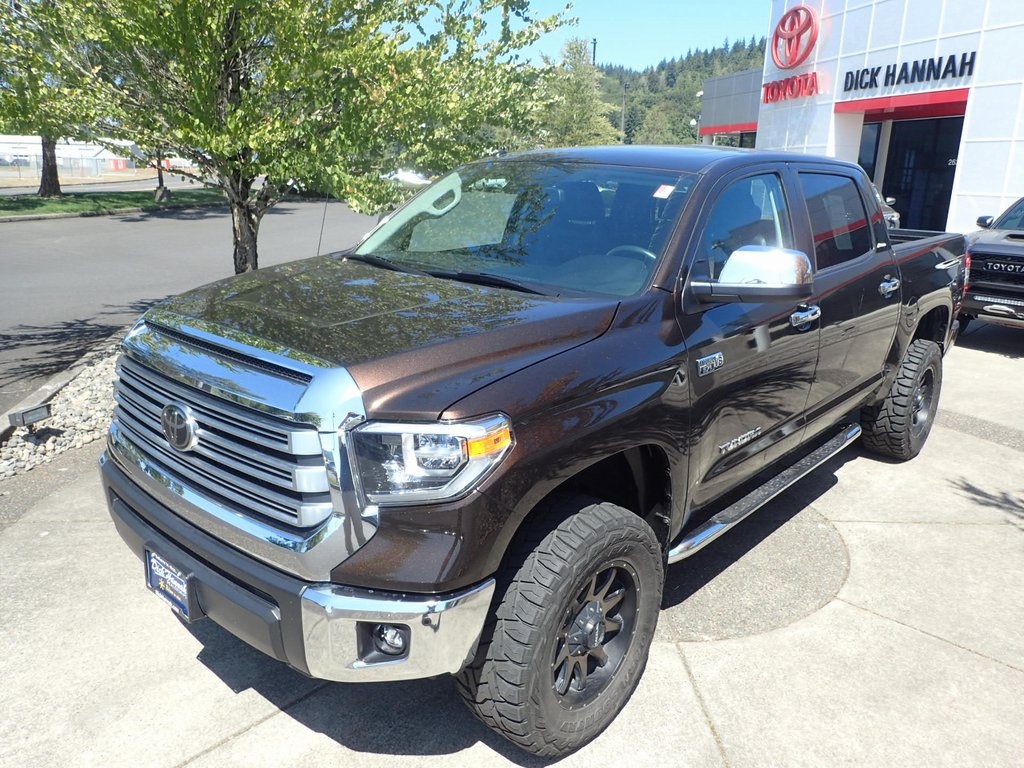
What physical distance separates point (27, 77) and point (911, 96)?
15237 millimetres

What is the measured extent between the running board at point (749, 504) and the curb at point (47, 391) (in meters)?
4.39

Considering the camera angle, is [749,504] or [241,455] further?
[749,504]

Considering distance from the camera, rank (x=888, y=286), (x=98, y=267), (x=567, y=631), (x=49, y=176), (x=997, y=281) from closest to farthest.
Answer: (x=567, y=631)
(x=888, y=286)
(x=997, y=281)
(x=98, y=267)
(x=49, y=176)

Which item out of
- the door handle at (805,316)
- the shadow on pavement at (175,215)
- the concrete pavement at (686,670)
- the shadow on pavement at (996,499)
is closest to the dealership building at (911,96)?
the shadow on pavement at (996,499)

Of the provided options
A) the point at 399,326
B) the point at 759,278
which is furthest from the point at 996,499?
the point at 399,326

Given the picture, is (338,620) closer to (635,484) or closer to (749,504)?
(635,484)

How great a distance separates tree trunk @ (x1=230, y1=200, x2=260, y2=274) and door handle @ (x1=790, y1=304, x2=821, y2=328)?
4.73 m

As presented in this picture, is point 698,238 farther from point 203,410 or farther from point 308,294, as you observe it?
point 203,410

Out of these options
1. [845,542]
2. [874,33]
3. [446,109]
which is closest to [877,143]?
[874,33]

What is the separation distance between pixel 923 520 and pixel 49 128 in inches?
256

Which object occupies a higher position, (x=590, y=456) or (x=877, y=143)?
(x=877, y=143)

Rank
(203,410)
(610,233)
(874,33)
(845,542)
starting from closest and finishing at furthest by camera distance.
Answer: (203,410) → (610,233) → (845,542) → (874,33)

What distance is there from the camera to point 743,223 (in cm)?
350

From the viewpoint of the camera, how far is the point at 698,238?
3.14 m
